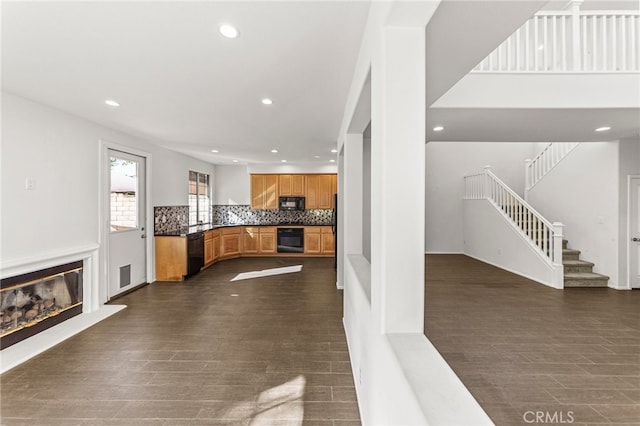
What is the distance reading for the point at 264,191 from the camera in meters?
7.79

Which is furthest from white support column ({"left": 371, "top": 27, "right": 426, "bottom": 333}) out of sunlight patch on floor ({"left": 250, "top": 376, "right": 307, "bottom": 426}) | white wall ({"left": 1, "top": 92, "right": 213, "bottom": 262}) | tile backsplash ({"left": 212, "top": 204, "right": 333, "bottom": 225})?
tile backsplash ({"left": 212, "top": 204, "right": 333, "bottom": 225})

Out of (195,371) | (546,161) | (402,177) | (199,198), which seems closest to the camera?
(402,177)

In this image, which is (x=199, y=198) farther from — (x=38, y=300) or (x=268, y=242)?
(x=38, y=300)

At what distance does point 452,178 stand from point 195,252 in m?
6.86

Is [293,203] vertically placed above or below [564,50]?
below

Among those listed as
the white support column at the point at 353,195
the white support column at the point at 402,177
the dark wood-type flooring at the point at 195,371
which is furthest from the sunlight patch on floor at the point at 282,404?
the white support column at the point at 353,195

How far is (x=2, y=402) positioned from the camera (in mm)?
1973

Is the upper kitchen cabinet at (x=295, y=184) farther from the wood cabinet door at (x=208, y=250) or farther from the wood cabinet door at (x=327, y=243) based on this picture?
the wood cabinet door at (x=208, y=250)

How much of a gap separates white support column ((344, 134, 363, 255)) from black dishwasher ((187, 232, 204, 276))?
3.43 meters

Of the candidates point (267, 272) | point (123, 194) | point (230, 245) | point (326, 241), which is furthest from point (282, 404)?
point (230, 245)

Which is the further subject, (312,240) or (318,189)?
(318,189)

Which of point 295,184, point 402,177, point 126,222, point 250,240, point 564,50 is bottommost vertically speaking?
point 250,240

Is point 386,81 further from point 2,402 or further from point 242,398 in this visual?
point 2,402

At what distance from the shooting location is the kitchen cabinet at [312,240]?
24.4 ft
